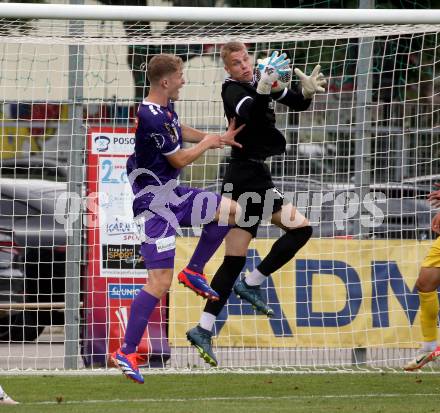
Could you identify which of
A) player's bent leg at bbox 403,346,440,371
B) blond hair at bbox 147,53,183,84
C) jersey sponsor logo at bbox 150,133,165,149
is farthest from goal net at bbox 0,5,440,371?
jersey sponsor logo at bbox 150,133,165,149

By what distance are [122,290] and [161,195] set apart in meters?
3.06

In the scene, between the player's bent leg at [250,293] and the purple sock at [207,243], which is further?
the player's bent leg at [250,293]

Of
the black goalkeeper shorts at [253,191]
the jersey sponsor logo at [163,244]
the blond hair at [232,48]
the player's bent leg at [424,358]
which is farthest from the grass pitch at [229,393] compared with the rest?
the blond hair at [232,48]

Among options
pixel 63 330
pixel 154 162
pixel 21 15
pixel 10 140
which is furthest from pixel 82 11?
pixel 63 330

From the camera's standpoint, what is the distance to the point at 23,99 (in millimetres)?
11586

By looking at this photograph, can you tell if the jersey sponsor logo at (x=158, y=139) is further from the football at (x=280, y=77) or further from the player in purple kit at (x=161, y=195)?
the football at (x=280, y=77)

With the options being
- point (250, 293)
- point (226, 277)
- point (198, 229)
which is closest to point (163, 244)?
point (226, 277)

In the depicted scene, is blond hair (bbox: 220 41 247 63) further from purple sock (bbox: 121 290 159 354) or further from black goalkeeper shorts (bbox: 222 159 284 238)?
purple sock (bbox: 121 290 159 354)

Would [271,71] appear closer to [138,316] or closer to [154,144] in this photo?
[154,144]

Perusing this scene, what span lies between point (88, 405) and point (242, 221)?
1867 mm

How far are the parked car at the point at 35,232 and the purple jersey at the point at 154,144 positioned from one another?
3.11 m

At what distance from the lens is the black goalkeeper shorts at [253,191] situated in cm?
913

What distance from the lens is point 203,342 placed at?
908 centimetres

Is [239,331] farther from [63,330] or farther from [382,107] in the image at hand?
[382,107]
